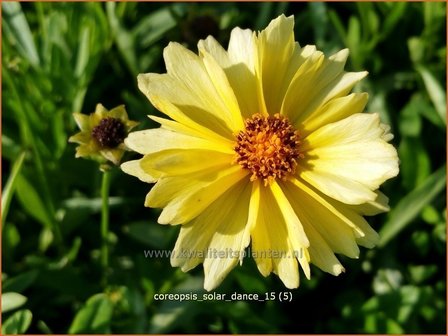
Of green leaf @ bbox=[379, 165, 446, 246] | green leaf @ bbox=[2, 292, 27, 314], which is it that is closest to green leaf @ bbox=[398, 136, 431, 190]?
green leaf @ bbox=[379, 165, 446, 246]

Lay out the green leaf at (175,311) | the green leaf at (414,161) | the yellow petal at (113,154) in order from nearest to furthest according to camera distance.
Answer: the yellow petal at (113,154)
the green leaf at (175,311)
the green leaf at (414,161)

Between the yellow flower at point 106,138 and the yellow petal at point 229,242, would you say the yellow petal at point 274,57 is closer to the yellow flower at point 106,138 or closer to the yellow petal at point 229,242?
the yellow petal at point 229,242

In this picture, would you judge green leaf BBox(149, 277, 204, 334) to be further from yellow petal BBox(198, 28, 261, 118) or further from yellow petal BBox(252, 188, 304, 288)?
yellow petal BBox(198, 28, 261, 118)

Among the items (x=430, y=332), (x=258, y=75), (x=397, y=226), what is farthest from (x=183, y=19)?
(x=430, y=332)

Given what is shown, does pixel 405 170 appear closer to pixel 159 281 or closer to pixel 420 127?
pixel 420 127

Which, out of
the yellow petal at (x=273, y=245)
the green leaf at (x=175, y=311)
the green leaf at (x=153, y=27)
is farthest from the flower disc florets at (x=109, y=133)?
the green leaf at (x=153, y=27)
